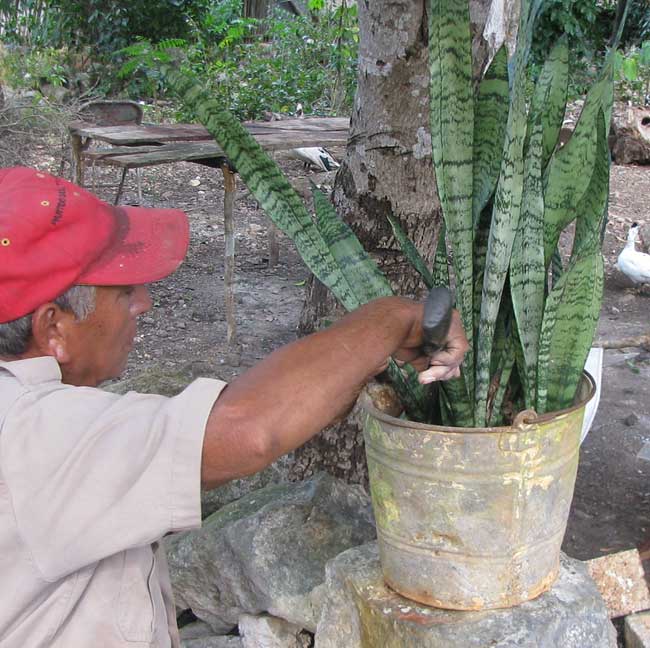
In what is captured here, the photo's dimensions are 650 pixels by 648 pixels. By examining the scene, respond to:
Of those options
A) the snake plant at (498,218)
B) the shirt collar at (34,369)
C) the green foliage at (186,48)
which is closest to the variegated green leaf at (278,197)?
the snake plant at (498,218)

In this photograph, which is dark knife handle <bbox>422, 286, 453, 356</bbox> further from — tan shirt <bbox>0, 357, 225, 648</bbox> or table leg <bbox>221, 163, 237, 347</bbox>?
table leg <bbox>221, 163, 237, 347</bbox>

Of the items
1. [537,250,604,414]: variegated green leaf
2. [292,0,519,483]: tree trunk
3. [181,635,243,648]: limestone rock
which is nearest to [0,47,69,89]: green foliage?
[292,0,519,483]: tree trunk

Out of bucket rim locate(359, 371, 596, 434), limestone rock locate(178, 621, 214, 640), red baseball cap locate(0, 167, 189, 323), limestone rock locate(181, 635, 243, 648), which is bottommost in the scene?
limestone rock locate(178, 621, 214, 640)

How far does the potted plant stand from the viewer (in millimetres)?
1607

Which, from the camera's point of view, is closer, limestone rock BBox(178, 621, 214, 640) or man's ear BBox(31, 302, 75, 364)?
man's ear BBox(31, 302, 75, 364)

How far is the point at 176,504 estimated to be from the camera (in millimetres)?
1200

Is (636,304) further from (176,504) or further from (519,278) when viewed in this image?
(176,504)

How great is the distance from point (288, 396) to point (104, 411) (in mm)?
A: 261

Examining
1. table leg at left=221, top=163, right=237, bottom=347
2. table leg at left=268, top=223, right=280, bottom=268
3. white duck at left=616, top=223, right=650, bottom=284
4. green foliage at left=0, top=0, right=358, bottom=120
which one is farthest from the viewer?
green foliage at left=0, top=0, right=358, bottom=120

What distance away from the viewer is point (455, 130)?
68.2 inches

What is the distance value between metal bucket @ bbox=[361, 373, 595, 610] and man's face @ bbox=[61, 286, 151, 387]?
1.60 ft

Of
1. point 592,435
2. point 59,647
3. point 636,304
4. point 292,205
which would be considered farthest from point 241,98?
point 59,647

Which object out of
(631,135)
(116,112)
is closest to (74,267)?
(116,112)

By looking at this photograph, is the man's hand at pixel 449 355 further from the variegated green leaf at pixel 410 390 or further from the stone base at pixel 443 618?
the stone base at pixel 443 618
